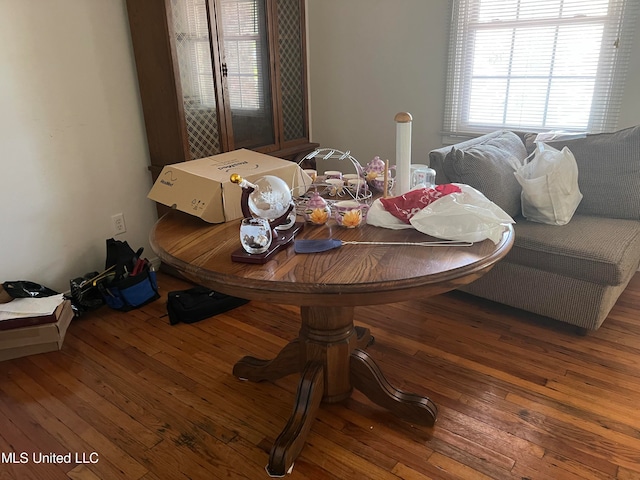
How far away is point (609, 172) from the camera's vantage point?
219 centimetres

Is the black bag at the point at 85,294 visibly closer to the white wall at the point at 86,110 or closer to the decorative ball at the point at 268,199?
the white wall at the point at 86,110

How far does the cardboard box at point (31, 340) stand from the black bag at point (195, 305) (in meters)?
0.47

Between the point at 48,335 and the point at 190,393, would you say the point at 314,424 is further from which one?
the point at 48,335

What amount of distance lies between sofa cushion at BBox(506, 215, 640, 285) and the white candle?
83 centimetres

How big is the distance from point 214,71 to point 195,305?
122 centimetres

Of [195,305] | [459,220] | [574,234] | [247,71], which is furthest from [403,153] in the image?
[247,71]

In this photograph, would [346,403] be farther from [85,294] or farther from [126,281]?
[85,294]

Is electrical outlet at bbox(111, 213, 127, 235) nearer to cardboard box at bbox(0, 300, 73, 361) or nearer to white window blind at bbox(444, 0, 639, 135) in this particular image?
cardboard box at bbox(0, 300, 73, 361)

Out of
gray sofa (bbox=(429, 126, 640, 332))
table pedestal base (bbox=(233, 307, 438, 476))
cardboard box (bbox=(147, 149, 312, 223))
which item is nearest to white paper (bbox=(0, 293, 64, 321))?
cardboard box (bbox=(147, 149, 312, 223))

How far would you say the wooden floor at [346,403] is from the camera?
4.70ft

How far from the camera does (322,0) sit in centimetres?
323

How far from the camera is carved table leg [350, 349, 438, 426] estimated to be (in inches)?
60.6

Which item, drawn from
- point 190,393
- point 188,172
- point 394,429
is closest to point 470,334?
point 394,429

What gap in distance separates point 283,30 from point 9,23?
143 centimetres
